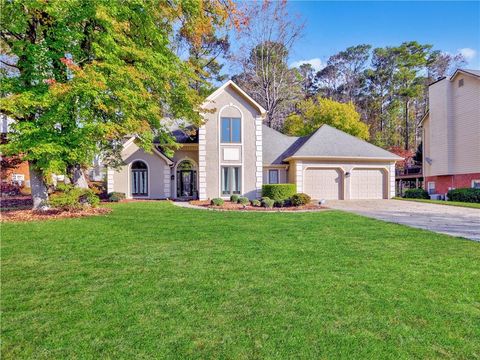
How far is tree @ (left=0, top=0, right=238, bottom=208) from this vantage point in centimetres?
938

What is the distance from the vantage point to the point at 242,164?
60.4ft

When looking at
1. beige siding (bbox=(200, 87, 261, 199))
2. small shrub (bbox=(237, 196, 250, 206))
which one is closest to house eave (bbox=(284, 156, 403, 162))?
beige siding (bbox=(200, 87, 261, 199))

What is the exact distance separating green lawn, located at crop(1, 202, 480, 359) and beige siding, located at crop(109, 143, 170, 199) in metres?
12.3

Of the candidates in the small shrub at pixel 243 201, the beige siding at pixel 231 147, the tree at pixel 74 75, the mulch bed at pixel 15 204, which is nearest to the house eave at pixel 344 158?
the beige siding at pixel 231 147

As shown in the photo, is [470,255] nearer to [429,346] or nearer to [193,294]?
[429,346]

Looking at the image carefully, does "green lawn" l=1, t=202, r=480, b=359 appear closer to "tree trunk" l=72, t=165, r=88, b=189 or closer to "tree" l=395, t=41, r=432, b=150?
"tree trunk" l=72, t=165, r=88, b=189

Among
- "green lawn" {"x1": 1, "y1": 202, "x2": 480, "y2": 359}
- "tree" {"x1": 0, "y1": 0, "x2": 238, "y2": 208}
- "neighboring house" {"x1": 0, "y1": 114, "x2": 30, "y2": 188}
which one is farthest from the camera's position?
"neighboring house" {"x1": 0, "y1": 114, "x2": 30, "y2": 188}

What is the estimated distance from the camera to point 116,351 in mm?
2670

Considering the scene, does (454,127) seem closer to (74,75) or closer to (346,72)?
(346,72)

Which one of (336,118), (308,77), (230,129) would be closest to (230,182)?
(230,129)

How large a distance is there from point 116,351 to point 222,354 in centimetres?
99

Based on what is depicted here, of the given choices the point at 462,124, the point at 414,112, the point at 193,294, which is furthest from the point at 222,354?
the point at 414,112

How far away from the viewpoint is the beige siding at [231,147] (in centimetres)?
1811

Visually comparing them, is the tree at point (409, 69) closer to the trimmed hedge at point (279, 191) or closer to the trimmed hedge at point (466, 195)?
the trimmed hedge at point (466, 195)
